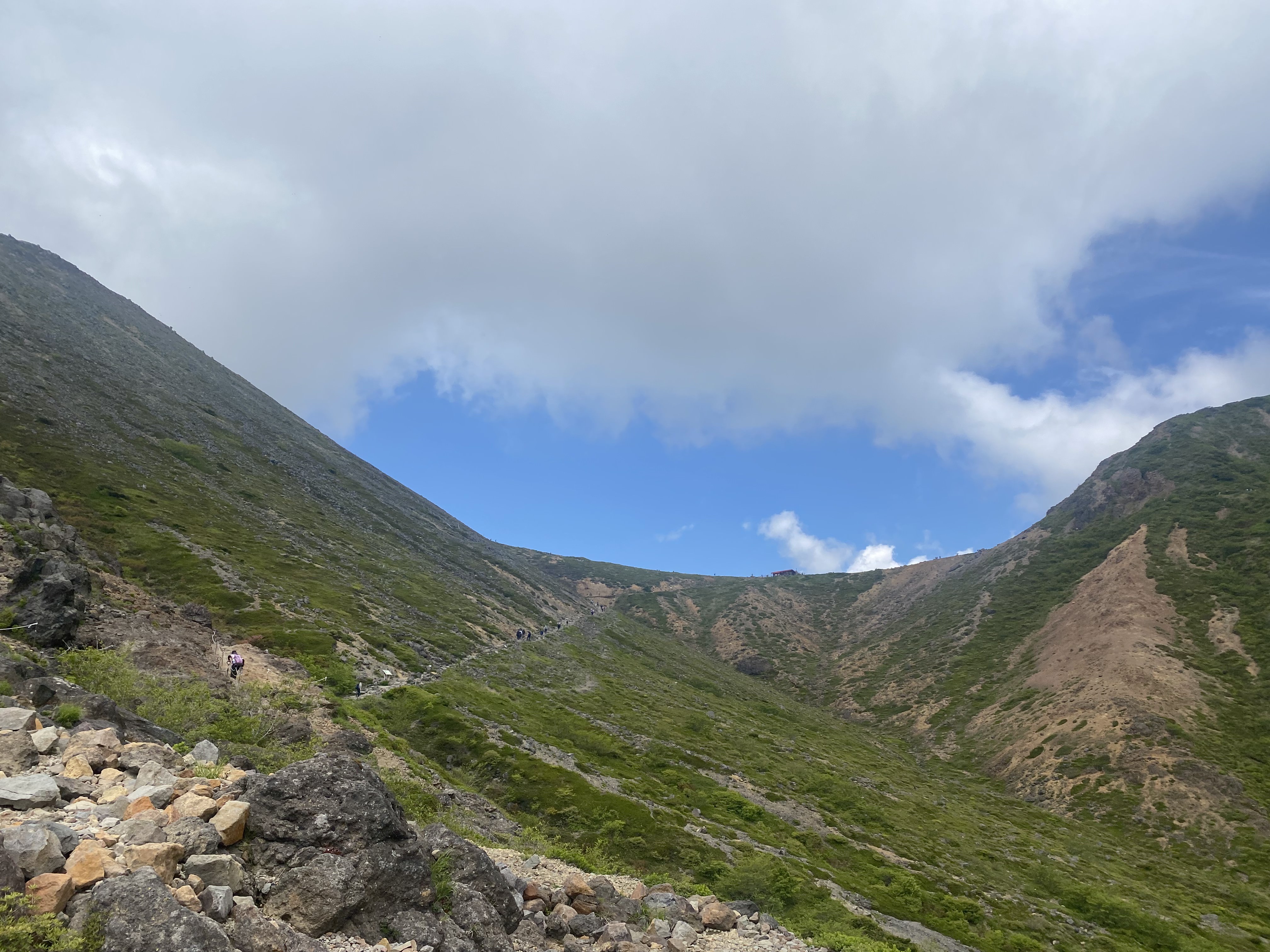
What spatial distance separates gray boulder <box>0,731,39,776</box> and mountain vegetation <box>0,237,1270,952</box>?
5423 millimetres

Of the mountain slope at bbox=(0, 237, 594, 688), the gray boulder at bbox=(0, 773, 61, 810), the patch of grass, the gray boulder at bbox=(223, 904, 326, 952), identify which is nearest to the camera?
the patch of grass

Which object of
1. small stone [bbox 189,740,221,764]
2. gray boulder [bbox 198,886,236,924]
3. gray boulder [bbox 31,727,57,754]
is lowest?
gray boulder [bbox 198,886,236,924]

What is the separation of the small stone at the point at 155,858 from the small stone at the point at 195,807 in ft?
5.15

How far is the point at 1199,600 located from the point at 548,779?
12381 centimetres

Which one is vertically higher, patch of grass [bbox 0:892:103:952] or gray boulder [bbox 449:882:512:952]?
patch of grass [bbox 0:892:103:952]

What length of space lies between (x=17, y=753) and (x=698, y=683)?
118 m

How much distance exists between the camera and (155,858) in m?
10.6

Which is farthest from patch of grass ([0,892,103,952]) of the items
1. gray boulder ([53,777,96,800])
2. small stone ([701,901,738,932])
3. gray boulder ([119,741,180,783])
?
small stone ([701,901,738,932])

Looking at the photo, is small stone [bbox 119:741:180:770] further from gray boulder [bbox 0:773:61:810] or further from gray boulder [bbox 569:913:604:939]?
gray boulder [bbox 569:913:604:939]

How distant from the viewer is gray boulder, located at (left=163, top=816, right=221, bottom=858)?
37.7 feet

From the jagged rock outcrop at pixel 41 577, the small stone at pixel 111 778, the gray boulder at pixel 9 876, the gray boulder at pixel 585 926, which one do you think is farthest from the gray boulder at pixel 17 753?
the jagged rock outcrop at pixel 41 577

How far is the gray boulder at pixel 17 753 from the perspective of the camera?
511 inches

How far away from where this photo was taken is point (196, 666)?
120 ft

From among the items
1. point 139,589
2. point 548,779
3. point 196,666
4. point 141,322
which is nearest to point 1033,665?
point 548,779
